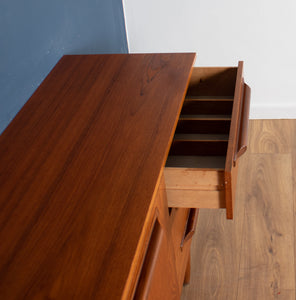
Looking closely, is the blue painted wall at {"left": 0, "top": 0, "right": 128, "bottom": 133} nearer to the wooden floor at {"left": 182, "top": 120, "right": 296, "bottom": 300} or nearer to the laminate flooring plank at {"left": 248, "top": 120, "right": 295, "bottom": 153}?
the wooden floor at {"left": 182, "top": 120, "right": 296, "bottom": 300}

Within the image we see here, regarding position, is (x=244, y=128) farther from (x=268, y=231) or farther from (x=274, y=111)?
(x=274, y=111)

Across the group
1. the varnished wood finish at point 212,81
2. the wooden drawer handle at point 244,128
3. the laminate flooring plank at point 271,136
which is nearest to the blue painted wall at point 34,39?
the varnished wood finish at point 212,81

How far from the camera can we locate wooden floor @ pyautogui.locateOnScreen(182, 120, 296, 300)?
152cm

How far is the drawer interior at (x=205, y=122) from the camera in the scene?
1314 millimetres

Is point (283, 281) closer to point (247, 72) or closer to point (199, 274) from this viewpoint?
point (199, 274)

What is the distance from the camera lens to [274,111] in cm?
238

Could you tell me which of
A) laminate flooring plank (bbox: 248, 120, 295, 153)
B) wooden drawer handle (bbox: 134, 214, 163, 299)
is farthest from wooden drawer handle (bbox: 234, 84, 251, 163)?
laminate flooring plank (bbox: 248, 120, 295, 153)

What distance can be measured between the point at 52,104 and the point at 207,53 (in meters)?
1.29

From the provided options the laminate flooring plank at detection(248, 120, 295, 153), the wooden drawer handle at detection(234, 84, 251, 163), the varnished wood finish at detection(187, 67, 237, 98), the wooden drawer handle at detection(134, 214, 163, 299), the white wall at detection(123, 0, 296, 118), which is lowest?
the wooden drawer handle at detection(134, 214, 163, 299)

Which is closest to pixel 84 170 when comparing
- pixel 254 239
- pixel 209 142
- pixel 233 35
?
pixel 209 142

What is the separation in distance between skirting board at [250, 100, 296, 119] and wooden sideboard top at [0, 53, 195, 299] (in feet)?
3.74

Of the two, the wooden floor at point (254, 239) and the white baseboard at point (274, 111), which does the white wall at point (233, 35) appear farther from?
the wooden floor at point (254, 239)

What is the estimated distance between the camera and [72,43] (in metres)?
1.51

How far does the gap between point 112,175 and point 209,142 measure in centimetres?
46
